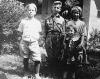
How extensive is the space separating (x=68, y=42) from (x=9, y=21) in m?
2.66

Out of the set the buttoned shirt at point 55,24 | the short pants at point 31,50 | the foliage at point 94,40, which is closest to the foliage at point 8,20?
the short pants at point 31,50

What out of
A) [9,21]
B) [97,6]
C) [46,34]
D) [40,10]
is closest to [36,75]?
[46,34]

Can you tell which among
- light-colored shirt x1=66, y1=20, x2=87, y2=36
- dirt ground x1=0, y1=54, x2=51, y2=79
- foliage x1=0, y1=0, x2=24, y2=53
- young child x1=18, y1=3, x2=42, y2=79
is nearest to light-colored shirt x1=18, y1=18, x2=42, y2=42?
young child x1=18, y1=3, x2=42, y2=79

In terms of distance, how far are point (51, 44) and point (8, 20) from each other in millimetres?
2233

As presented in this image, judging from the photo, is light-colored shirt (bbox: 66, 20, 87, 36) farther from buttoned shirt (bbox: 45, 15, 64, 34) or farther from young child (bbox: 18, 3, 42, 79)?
young child (bbox: 18, 3, 42, 79)

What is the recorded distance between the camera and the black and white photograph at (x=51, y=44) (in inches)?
219

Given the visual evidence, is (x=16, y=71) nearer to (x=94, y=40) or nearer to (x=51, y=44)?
(x=51, y=44)

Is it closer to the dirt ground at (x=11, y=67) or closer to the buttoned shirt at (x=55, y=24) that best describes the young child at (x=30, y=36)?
the buttoned shirt at (x=55, y=24)

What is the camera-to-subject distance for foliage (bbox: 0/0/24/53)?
745cm

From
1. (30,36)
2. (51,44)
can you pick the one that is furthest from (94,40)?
→ (30,36)

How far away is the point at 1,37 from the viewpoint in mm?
7754

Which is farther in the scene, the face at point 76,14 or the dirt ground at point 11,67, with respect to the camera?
the dirt ground at point 11,67

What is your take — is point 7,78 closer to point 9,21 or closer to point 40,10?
point 9,21

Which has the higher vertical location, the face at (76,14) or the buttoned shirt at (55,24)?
the face at (76,14)
